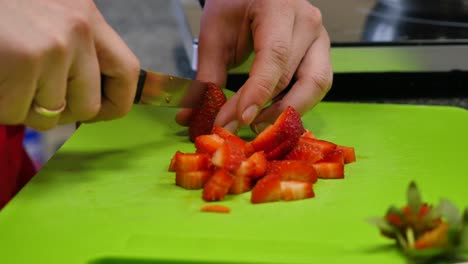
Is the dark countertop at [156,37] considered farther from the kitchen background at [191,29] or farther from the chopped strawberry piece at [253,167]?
the chopped strawberry piece at [253,167]

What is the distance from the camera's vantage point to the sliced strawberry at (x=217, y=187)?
1087 mm

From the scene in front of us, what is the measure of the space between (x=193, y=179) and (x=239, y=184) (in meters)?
0.06

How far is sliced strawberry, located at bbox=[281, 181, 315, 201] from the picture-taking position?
1.09 meters

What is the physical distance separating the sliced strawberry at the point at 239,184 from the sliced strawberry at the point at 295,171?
1.5 inches

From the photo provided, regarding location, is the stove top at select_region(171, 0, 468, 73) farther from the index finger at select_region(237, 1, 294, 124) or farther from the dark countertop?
the index finger at select_region(237, 1, 294, 124)

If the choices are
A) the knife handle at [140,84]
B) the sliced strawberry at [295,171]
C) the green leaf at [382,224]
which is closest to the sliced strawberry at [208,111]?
the knife handle at [140,84]

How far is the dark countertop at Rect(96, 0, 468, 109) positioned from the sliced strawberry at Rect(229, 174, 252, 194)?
22.4 inches

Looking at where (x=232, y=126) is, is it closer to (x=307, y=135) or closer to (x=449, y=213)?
(x=307, y=135)

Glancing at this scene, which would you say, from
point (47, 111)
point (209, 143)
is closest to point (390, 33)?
point (209, 143)

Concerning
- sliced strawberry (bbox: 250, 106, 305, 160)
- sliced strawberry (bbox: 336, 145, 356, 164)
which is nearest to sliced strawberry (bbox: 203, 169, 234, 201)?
sliced strawberry (bbox: 250, 106, 305, 160)

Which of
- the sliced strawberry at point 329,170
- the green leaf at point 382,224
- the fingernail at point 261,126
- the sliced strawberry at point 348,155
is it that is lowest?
the fingernail at point 261,126

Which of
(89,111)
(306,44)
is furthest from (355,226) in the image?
(306,44)

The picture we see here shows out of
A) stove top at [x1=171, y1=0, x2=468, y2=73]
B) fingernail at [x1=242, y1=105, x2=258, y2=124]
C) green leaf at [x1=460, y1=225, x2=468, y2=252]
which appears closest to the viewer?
green leaf at [x1=460, y1=225, x2=468, y2=252]

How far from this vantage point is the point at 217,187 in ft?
3.57
